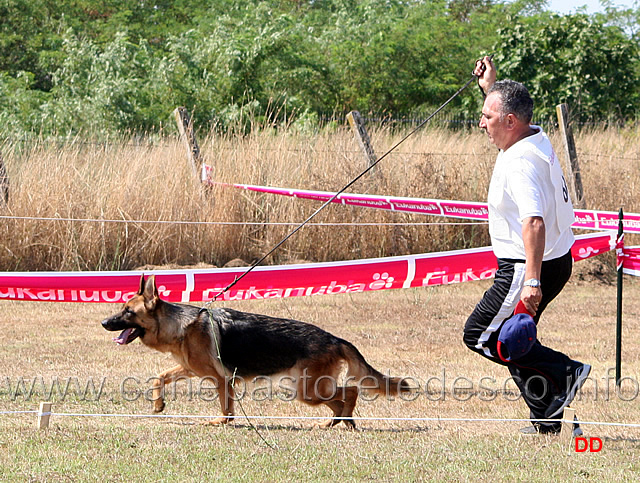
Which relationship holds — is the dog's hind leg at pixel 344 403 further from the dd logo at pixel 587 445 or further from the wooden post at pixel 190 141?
the wooden post at pixel 190 141

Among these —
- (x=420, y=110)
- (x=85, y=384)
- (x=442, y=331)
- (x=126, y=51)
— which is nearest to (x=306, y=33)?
(x=420, y=110)

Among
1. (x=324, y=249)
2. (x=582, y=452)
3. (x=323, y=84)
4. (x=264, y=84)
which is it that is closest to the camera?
(x=582, y=452)

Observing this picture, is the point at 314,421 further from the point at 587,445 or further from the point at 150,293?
the point at 587,445

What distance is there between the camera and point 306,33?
26.3m

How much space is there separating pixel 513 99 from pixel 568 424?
174 centimetres

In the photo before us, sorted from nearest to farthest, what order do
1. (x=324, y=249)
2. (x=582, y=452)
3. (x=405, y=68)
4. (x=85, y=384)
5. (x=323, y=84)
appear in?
(x=582, y=452) → (x=85, y=384) → (x=324, y=249) → (x=323, y=84) → (x=405, y=68)

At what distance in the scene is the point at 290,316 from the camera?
8.77 metres

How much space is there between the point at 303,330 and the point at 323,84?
19.2 metres

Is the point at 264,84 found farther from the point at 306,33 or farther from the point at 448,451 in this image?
the point at 448,451

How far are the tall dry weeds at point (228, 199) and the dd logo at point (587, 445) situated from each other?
Answer: 6.24m

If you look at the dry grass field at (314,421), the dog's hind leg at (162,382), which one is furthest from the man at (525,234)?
the dog's hind leg at (162,382)

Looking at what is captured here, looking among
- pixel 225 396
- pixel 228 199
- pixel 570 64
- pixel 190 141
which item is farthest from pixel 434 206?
pixel 570 64

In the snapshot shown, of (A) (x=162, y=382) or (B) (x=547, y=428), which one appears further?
(A) (x=162, y=382)

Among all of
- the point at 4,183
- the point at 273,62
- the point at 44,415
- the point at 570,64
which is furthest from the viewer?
the point at 273,62
